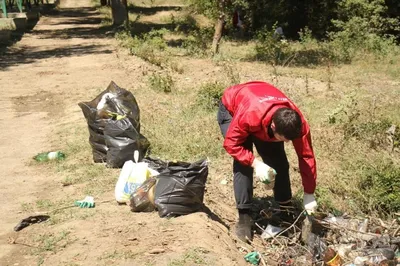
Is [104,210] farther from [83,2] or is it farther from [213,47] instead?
[83,2]

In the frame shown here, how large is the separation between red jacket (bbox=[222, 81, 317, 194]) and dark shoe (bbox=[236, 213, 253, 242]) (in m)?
0.55

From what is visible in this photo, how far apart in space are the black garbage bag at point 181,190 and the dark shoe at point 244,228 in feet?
1.19

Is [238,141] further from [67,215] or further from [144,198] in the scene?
[67,215]

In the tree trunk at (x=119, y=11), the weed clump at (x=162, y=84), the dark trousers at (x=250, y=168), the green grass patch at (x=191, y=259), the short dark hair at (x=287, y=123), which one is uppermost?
the short dark hair at (x=287, y=123)

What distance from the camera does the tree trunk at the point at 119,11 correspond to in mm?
19672

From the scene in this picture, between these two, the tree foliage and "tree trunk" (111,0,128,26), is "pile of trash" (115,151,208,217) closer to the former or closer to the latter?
the tree foliage

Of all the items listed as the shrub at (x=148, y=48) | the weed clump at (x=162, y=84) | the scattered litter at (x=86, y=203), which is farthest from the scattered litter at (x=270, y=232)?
the shrub at (x=148, y=48)

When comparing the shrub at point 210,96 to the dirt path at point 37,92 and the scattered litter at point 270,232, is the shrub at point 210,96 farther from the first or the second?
the scattered litter at point 270,232

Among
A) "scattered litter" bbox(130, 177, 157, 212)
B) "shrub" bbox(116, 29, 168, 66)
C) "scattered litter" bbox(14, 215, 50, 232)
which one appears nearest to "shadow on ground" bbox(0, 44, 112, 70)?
"shrub" bbox(116, 29, 168, 66)

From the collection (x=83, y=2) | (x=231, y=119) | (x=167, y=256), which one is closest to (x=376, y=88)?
(x=231, y=119)

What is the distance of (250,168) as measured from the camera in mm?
3953

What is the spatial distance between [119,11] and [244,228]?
16.9m

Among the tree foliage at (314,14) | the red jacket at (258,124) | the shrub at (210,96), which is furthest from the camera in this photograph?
the tree foliage at (314,14)

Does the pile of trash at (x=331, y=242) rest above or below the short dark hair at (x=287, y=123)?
below
